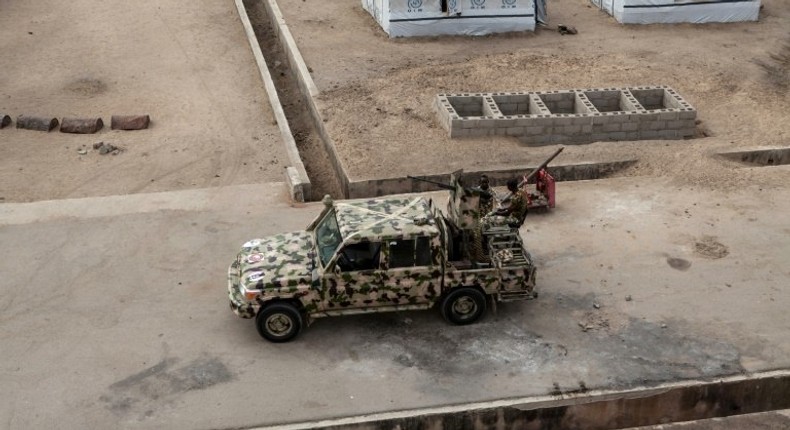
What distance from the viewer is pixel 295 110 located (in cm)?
2072

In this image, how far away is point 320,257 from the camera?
36.9 feet

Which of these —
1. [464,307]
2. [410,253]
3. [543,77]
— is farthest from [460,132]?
[410,253]

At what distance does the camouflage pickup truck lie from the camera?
11.0 m

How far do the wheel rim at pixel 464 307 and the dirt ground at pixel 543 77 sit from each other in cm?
497

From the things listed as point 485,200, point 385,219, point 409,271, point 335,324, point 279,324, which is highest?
point 385,219

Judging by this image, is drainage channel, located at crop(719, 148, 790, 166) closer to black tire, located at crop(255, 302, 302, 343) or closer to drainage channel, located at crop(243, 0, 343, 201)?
drainage channel, located at crop(243, 0, 343, 201)

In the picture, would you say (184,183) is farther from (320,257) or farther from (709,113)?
(709,113)

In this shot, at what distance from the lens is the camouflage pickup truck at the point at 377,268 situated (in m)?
11.0

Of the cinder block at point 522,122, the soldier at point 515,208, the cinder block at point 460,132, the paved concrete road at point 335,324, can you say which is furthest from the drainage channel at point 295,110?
the soldier at point 515,208

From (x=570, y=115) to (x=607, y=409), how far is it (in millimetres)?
8301

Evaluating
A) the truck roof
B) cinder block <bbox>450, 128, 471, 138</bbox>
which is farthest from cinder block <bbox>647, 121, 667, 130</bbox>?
the truck roof

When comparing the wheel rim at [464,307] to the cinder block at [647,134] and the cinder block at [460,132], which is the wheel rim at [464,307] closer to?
the cinder block at [460,132]

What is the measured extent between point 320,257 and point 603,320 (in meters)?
3.89

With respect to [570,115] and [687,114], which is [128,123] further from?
[687,114]
